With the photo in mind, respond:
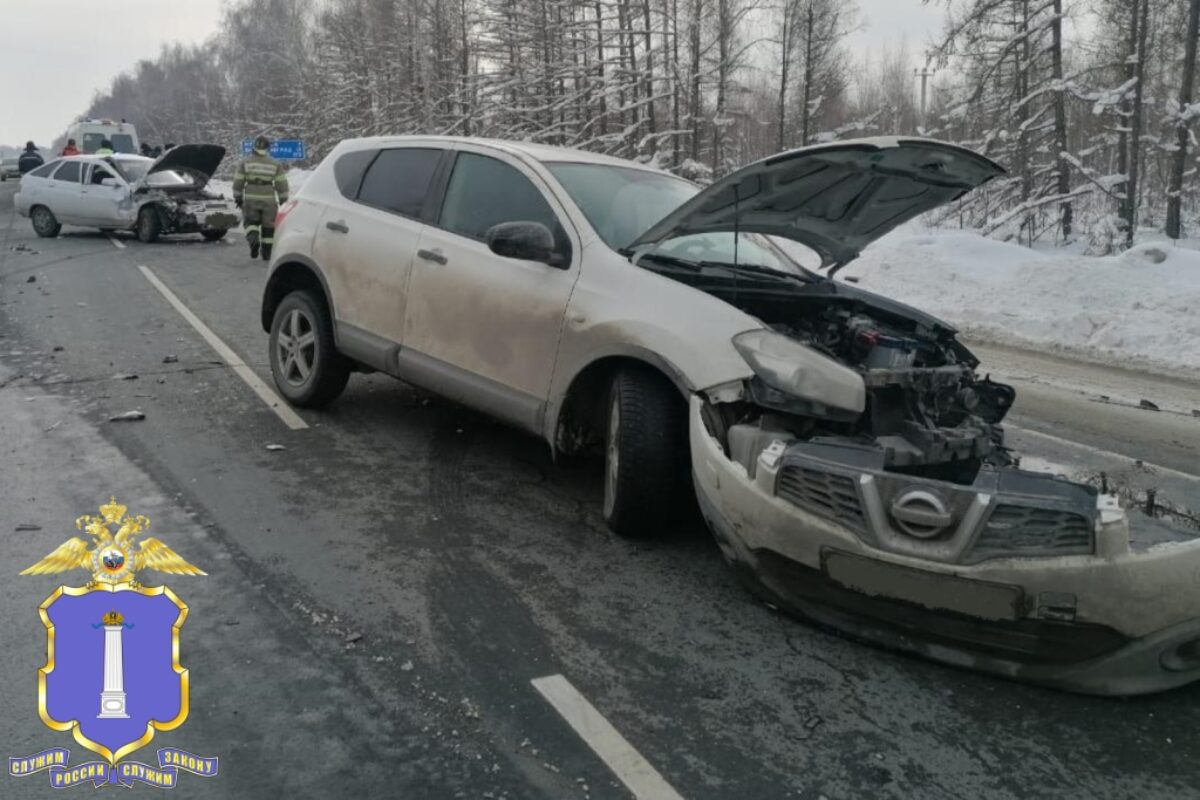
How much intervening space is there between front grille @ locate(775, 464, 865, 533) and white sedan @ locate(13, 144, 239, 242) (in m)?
16.7

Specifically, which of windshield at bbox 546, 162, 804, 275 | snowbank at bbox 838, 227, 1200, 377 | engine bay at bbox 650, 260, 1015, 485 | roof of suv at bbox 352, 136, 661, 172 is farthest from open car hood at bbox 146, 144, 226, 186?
engine bay at bbox 650, 260, 1015, 485

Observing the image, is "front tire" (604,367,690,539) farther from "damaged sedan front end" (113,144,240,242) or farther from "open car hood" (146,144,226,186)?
"damaged sedan front end" (113,144,240,242)

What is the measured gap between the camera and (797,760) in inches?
109

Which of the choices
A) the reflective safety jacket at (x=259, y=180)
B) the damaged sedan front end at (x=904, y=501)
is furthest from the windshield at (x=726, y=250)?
the reflective safety jacket at (x=259, y=180)

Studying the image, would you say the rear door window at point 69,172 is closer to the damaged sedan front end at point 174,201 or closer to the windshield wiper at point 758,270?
the damaged sedan front end at point 174,201

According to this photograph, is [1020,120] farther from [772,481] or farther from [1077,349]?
[772,481]

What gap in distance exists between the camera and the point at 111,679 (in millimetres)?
2793

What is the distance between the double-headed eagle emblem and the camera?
3730 mm

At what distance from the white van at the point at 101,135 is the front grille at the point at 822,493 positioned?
31520 millimetres

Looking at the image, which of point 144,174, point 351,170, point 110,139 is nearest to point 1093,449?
point 351,170

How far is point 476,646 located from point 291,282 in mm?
3952

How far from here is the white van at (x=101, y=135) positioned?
1186 inches

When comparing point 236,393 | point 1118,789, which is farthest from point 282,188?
point 1118,789

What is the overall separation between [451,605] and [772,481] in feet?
4.44
